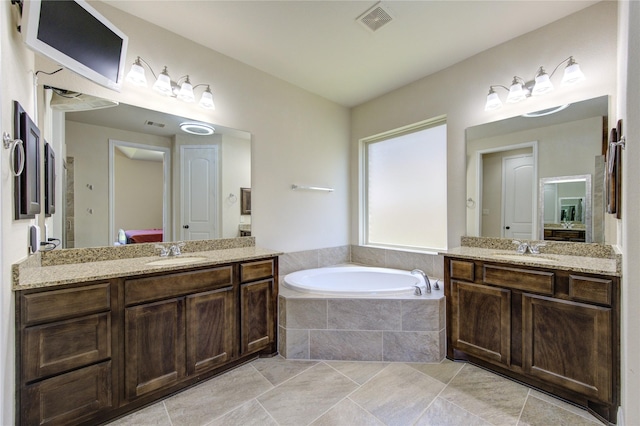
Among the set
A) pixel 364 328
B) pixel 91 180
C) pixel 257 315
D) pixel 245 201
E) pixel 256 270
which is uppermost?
pixel 91 180

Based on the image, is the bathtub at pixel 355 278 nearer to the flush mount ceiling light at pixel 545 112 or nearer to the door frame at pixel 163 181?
the door frame at pixel 163 181

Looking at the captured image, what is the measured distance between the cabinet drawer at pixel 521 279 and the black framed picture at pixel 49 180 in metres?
2.94

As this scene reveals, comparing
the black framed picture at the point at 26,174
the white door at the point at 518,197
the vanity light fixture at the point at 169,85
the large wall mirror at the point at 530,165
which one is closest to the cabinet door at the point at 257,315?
the black framed picture at the point at 26,174

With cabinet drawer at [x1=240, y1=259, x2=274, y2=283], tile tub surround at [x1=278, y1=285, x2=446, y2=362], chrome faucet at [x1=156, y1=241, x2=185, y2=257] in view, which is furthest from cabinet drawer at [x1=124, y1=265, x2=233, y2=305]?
tile tub surround at [x1=278, y1=285, x2=446, y2=362]

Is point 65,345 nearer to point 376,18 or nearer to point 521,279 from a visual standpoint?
point 521,279

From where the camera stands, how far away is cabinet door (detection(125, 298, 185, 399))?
60.5 inches

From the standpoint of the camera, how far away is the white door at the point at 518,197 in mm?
2221

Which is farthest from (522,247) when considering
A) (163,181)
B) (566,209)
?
(163,181)

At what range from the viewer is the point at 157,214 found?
2.18 metres

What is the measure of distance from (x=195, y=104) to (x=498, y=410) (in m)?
3.09

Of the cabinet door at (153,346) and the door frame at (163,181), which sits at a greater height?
the door frame at (163,181)

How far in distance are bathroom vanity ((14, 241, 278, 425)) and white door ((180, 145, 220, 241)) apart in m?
0.30

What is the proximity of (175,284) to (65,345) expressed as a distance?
55 cm

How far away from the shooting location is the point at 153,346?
1.62 meters
